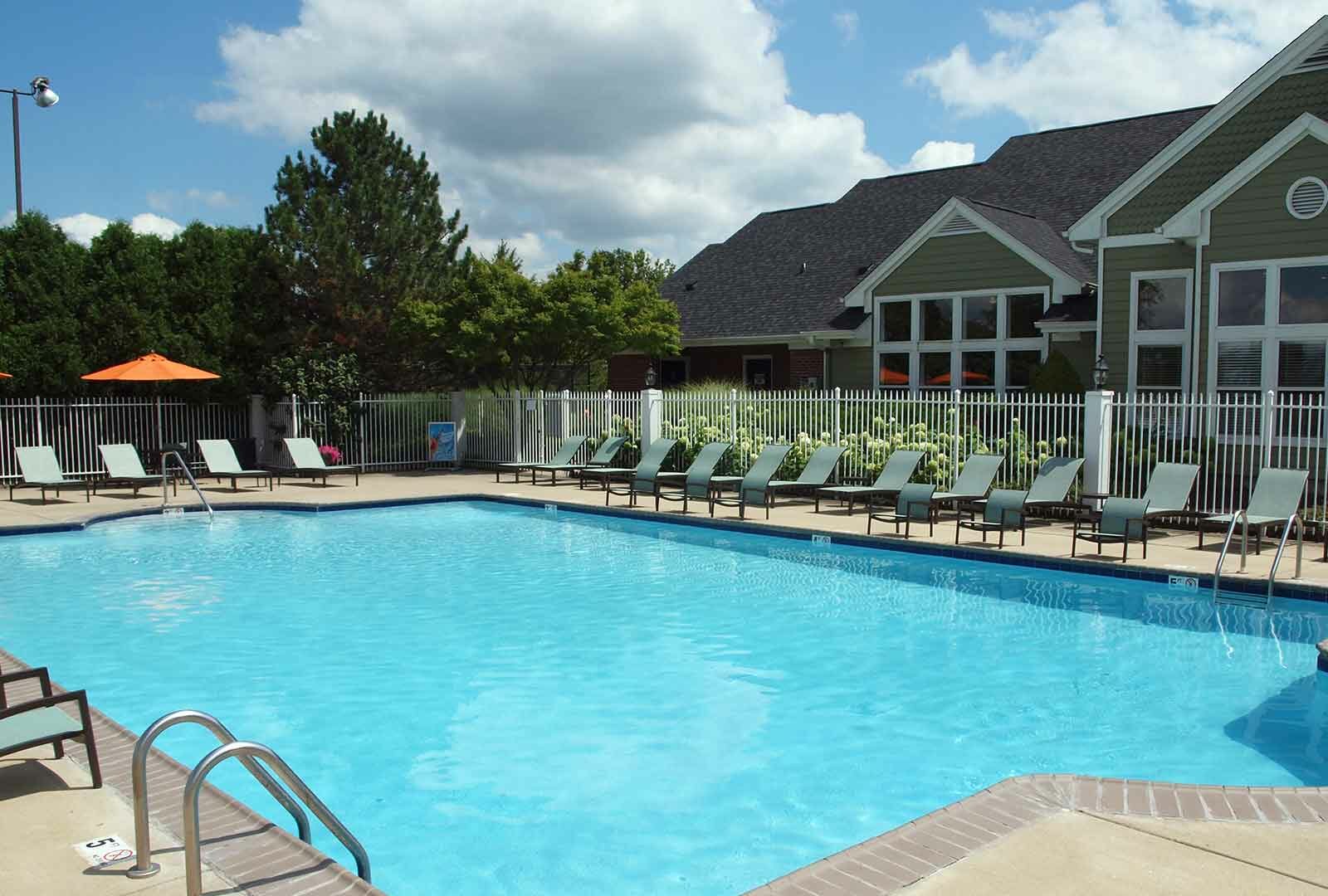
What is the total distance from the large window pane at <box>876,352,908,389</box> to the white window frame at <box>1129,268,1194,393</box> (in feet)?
17.1

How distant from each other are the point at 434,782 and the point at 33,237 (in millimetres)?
19326

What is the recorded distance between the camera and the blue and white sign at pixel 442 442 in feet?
75.4

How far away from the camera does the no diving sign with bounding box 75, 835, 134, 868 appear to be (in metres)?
3.79

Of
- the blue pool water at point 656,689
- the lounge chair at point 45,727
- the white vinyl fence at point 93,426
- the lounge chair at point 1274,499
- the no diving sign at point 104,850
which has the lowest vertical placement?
the blue pool water at point 656,689

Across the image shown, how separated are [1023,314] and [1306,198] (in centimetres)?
577

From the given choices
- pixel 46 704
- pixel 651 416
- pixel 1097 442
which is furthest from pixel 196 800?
pixel 651 416

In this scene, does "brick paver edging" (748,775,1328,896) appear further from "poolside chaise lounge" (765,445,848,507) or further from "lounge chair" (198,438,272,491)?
"lounge chair" (198,438,272,491)

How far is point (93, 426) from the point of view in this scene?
68.2 ft

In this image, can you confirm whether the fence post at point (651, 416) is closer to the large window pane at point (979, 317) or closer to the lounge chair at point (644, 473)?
the lounge chair at point (644, 473)

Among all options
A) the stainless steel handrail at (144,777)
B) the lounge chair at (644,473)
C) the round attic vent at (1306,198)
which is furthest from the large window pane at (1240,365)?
the stainless steel handrail at (144,777)

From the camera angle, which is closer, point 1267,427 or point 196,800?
point 196,800

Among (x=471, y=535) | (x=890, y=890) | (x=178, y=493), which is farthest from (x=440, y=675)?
(x=178, y=493)

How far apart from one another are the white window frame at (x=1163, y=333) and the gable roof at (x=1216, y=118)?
3.59ft

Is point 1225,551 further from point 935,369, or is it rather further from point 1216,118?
point 935,369
